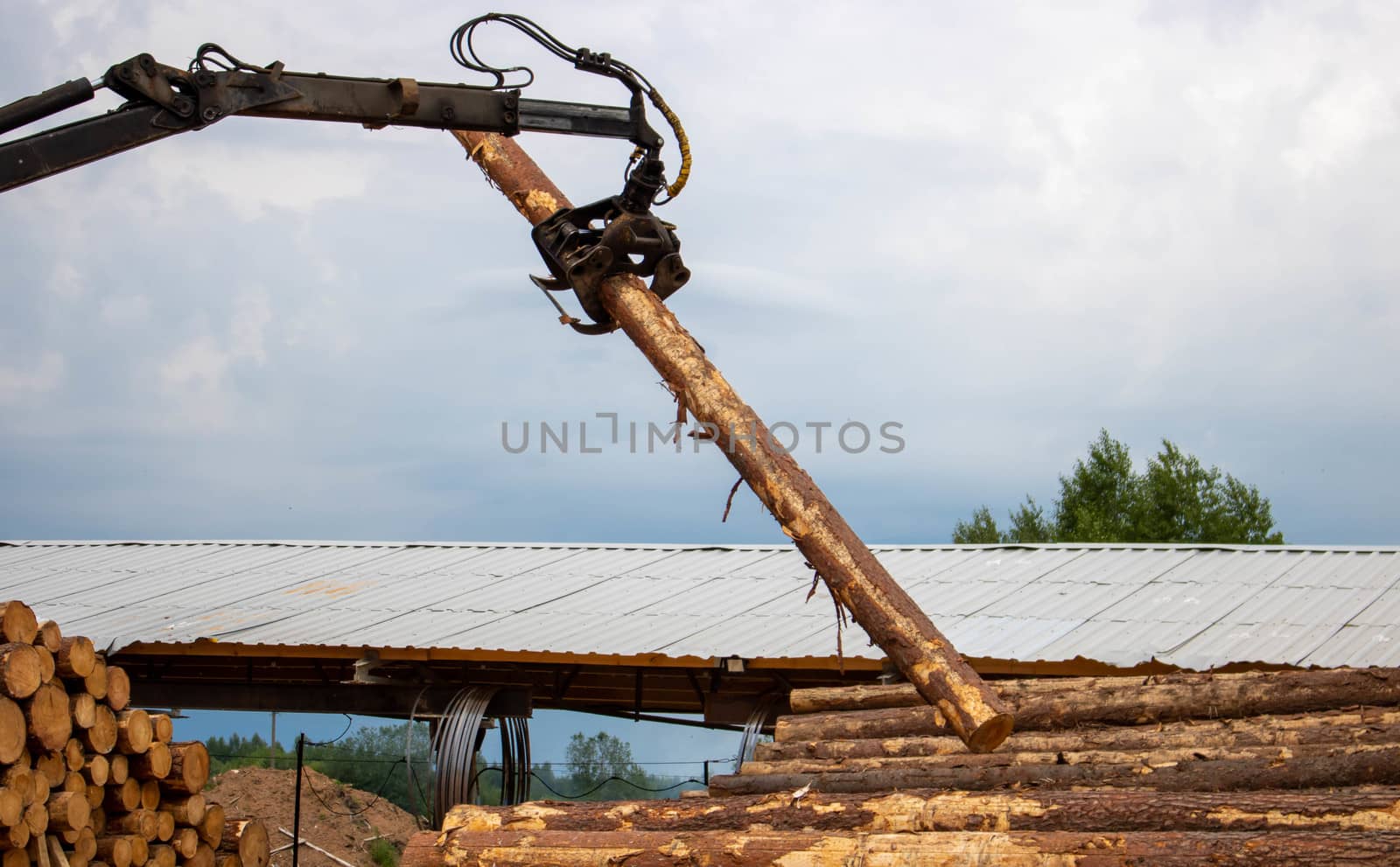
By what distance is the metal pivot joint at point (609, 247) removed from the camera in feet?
22.4

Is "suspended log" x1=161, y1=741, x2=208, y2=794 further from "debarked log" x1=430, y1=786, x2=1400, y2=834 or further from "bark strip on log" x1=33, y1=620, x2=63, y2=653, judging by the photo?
"debarked log" x1=430, y1=786, x2=1400, y2=834

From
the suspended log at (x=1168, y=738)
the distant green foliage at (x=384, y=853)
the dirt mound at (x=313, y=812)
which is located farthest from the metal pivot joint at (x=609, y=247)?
the distant green foliage at (x=384, y=853)

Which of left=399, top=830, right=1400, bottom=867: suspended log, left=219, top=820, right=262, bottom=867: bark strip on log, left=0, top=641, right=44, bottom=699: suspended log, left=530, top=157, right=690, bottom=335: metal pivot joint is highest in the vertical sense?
left=530, top=157, right=690, bottom=335: metal pivot joint

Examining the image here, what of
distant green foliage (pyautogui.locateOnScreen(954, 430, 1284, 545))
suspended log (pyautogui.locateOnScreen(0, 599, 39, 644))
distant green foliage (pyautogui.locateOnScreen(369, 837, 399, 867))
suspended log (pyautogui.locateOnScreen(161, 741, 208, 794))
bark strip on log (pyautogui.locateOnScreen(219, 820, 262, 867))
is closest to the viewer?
suspended log (pyautogui.locateOnScreen(0, 599, 39, 644))

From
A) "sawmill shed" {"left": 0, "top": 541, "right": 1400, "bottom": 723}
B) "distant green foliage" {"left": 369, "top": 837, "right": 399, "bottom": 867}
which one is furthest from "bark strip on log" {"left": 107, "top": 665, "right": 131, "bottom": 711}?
"distant green foliage" {"left": 369, "top": 837, "right": 399, "bottom": 867}

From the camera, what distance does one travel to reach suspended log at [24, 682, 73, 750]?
8.43 metres

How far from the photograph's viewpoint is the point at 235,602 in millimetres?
14430

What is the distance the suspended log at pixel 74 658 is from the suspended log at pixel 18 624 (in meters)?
0.21

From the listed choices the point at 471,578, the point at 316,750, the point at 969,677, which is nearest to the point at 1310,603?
the point at 969,677

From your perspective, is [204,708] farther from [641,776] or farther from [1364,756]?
[1364,756]

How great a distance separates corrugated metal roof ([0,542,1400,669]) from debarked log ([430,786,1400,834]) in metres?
4.73

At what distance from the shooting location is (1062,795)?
6.03m

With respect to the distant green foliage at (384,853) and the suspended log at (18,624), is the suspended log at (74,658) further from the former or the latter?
the distant green foliage at (384,853)

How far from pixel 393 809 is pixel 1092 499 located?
84.9ft
